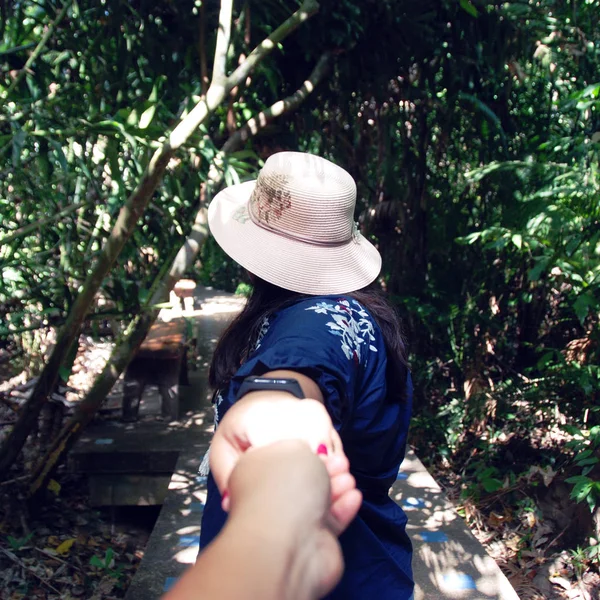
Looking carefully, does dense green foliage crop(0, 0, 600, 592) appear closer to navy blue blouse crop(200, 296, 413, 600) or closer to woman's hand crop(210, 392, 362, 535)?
navy blue blouse crop(200, 296, 413, 600)

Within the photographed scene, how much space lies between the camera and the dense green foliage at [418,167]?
3.28 m

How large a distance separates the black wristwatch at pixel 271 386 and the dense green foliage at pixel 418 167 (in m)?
1.95

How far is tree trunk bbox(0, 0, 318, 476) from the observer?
2.69 m

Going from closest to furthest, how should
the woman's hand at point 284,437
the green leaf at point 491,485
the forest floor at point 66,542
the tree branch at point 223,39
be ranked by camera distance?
the woman's hand at point 284,437 < the tree branch at point 223,39 < the forest floor at point 66,542 < the green leaf at point 491,485

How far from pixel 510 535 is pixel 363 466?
308 centimetres

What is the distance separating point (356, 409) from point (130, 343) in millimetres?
2521

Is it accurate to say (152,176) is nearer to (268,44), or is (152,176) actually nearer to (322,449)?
(268,44)

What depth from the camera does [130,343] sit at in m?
3.48

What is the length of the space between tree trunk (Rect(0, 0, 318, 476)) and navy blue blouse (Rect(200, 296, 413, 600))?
1649mm

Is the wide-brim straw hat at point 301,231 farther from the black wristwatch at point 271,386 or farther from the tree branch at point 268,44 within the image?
the tree branch at point 268,44

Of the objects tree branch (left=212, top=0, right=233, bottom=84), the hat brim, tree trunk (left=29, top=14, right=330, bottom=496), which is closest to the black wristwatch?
the hat brim

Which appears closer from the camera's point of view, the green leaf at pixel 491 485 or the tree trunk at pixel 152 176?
the tree trunk at pixel 152 176

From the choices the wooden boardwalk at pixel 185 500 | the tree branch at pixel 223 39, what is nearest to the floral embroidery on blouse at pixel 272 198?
the wooden boardwalk at pixel 185 500

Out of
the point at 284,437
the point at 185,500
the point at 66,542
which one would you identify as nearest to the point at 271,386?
the point at 284,437
